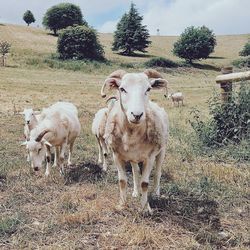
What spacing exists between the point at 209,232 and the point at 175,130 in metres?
7.01

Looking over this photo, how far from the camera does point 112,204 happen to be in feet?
21.2

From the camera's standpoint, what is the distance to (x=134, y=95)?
18.4ft

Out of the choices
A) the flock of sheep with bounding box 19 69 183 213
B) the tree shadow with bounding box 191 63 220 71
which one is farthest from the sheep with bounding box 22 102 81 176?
the tree shadow with bounding box 191 63 220 71

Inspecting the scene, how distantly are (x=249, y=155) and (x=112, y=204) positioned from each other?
11.8 feet

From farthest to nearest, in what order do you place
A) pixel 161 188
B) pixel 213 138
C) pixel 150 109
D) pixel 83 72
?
pixel 83 72 < pixel 213 138 < pixel 161 188 < pixel 150 109

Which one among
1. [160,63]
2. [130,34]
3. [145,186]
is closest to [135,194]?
[145,186]

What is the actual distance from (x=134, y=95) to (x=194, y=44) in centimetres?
7301

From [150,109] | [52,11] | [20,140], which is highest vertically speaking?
[52,11]

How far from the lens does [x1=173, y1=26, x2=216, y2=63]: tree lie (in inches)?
2968

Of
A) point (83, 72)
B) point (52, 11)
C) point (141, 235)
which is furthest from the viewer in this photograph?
point (52, 11)

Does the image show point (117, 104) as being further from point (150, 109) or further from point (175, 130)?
point (175, 130)

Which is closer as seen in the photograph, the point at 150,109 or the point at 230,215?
the point at 230,215

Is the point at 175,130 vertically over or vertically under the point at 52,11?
under

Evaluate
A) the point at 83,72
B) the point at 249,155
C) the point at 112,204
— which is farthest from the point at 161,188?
the point at 83,72
